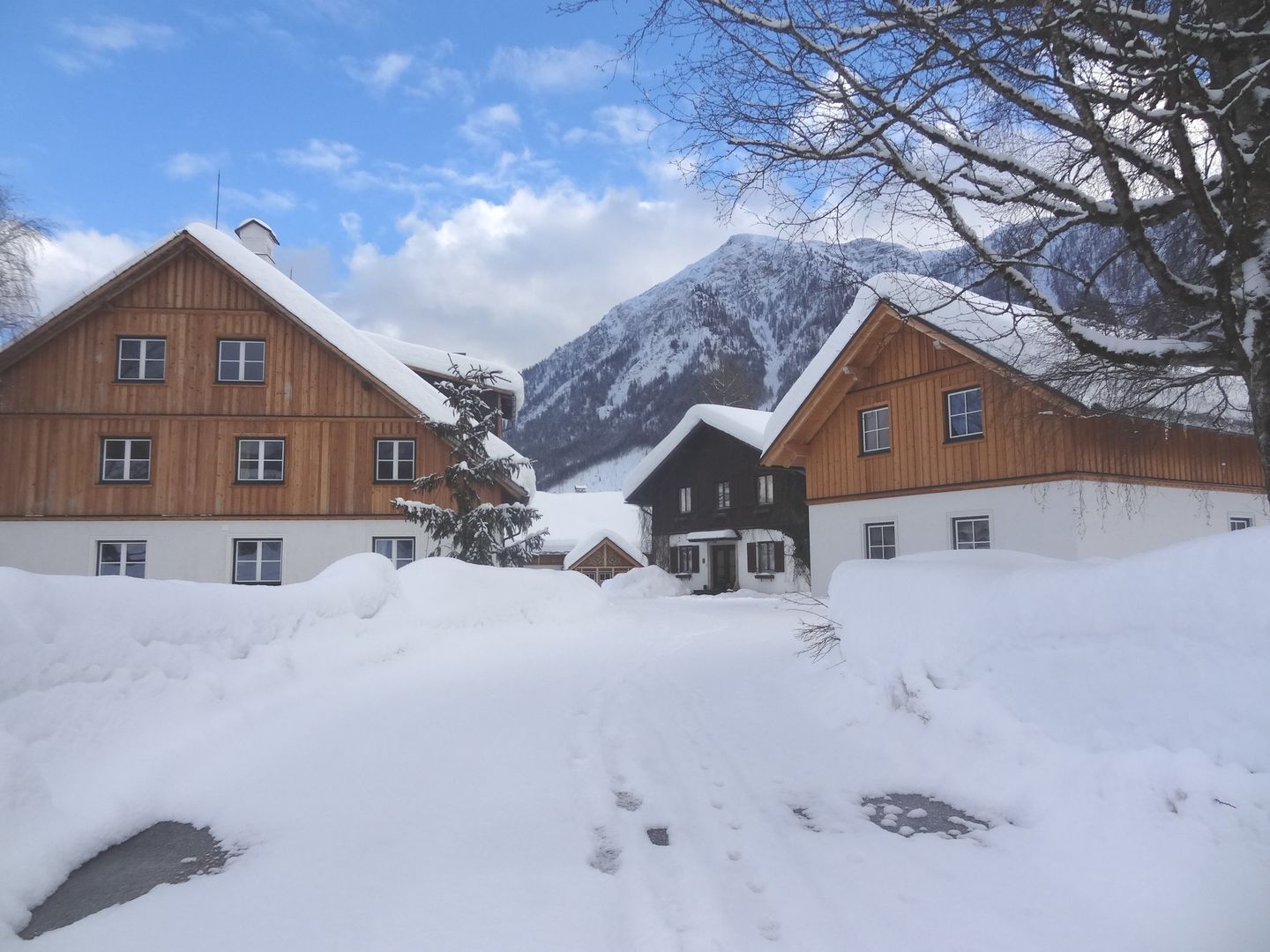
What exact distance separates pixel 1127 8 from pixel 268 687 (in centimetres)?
811

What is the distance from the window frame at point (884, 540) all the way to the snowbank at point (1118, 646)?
12155mm

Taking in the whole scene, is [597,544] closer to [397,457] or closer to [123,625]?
[397,457]

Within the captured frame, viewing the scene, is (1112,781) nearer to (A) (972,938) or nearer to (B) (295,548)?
(A) (972,938)

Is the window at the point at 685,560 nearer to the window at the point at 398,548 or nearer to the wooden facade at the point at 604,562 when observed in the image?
the wooden facade at the point at 604,562

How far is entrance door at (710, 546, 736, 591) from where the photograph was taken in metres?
29.2

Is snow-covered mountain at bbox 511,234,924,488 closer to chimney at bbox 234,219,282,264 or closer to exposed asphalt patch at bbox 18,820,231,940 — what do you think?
chimney at bbox 234,219,282,264

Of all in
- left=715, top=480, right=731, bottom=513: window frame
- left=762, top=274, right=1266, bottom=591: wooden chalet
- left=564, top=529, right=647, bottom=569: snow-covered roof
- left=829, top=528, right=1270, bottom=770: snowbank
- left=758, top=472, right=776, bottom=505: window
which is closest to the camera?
left=829, top=528, right=1270, bottom=770: snowbank

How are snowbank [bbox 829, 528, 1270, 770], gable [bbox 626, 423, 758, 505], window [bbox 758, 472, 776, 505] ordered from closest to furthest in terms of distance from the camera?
snowbank [bbox 829, 528, 1270, 770] < window [bbox 758, 472, 776, 505] < gable [bbox 626, 423, 758, 505]

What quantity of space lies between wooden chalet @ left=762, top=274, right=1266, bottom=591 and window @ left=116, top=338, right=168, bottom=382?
15889 mm

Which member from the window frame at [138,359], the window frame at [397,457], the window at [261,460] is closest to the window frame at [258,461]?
the window at [261,460]

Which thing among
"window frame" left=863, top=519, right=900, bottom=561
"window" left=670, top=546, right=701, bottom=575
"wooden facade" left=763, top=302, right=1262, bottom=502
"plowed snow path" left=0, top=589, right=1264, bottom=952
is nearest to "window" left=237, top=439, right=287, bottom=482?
"wooden facade" left=763, top=302, right=1262, bottom=502

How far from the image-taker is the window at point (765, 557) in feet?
88.7

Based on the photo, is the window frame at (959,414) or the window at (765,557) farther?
the window at (765,557)

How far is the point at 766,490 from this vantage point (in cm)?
2739
